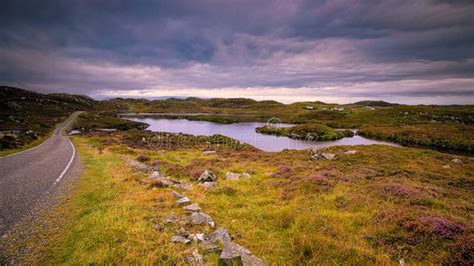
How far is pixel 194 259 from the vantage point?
6227mm

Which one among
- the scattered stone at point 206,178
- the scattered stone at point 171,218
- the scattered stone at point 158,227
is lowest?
the scattered stone at point 206,178

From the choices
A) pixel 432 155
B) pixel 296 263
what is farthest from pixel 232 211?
pixel 432 155

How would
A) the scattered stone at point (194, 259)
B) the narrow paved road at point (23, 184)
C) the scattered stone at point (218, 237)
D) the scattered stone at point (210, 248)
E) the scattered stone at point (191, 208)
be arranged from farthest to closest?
1. the scattered stone at point (191, 208)
2. the narrow paved road at point (23, 184)
3. the scattered stone at point (218, 237)
4. the scattered stone at point (210, 248)
5. the scattered stone at point (194, 259)

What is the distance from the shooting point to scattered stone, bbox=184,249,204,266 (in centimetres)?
607

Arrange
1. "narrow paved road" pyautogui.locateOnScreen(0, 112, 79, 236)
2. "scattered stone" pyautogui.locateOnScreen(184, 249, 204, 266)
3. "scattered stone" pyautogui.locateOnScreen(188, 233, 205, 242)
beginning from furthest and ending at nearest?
"narrow paved road" pyautogui.locateOnScreen(0, 112, 79, 236) < "scattered stone" pyautogui.locateOnScreen(188, 233, 205, 242) < "scattered stone" pyautogui.locateOnScreen(184, 249, 204, 266)

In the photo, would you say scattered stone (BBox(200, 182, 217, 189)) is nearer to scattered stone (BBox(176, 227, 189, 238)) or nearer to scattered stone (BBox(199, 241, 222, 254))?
scattered stone (BBox(176, 227, 189, 238))

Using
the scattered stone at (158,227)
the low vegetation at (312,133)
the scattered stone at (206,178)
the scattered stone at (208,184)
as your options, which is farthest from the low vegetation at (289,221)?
the low vegetation at (312,133)

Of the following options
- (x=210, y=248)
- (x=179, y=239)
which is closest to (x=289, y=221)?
(x=210, y=248)

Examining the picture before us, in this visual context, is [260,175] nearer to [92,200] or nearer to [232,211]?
[232,211]

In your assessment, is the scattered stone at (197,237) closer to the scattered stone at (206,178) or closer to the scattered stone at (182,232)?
the scattered stone at (182,232)

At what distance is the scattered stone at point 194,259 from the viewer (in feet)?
19.9

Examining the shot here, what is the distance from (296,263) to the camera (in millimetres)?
6316

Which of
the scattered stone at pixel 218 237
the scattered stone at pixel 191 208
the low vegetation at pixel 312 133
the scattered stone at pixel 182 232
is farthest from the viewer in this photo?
the low vegetation at pixel 312 133

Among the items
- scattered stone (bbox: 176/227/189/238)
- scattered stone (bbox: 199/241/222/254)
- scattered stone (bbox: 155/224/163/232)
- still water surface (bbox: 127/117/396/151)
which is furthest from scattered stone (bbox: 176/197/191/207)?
still water surface (bbox: 127/117/396/151)
